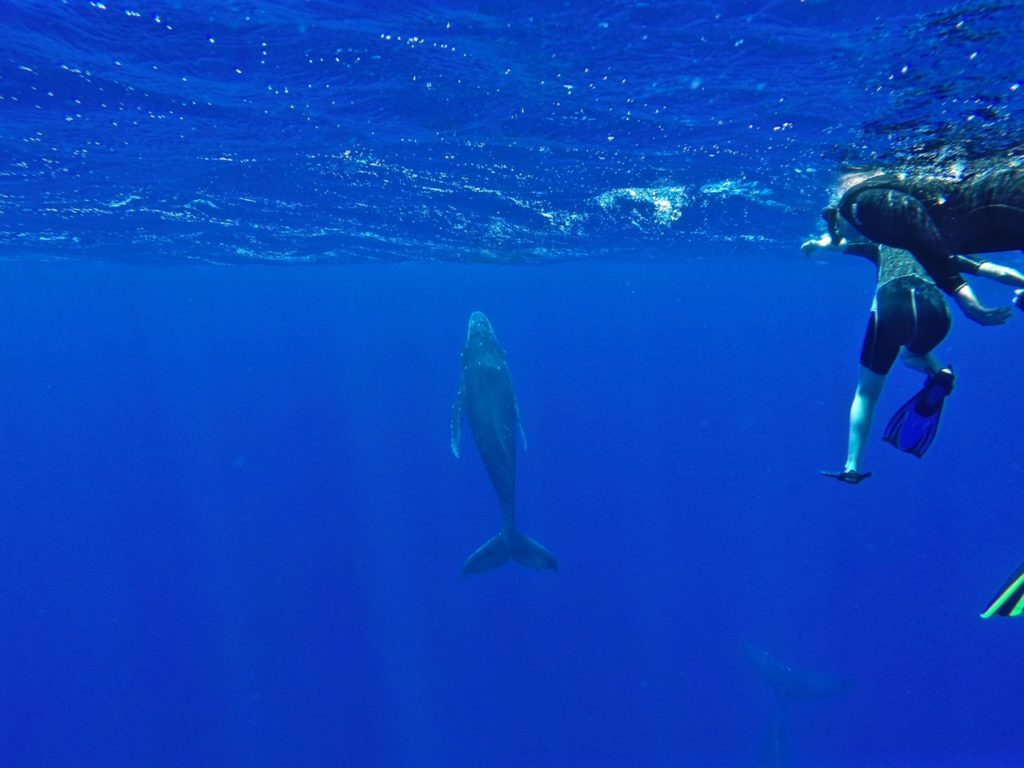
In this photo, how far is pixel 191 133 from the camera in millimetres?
14633

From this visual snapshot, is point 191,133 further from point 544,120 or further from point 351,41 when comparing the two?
point 544,120

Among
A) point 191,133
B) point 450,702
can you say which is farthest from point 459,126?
point 450,702

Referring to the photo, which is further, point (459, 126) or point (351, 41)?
point (459, 126)

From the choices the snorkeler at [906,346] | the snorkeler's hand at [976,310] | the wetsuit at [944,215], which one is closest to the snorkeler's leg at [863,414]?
the snorkeler at [906,346]

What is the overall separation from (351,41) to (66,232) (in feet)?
75.9

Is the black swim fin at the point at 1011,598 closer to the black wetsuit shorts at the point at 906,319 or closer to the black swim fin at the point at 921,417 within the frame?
the black swim fin at the point at 921,417

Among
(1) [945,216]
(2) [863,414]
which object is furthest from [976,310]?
(2) [863,414]

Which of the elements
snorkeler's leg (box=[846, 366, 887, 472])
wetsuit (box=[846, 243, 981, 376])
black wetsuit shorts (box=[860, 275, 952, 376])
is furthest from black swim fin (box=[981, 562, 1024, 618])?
black wetsuit shorts (box=[860, 275, 952, 376])

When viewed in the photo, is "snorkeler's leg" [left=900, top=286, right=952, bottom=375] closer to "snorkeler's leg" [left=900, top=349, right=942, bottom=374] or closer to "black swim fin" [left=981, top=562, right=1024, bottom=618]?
"snorkeler's leg" [left=900, top=349, right=942, bottom=374]

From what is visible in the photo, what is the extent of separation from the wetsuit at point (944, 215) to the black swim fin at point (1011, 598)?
2.06 metres

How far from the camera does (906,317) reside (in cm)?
586

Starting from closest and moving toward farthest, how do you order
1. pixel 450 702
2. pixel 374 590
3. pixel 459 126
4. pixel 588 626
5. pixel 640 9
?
pixel 640 9
pixel 459 126
pixel 450 702
pixel 588 626
pixel 374 590

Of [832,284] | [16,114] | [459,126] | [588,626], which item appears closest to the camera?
[16,114]

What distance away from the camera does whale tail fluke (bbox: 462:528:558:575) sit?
16.1 meters
